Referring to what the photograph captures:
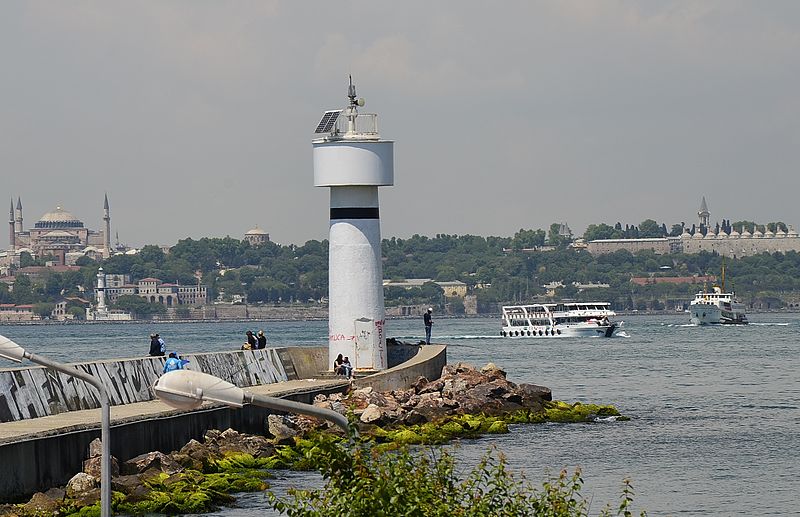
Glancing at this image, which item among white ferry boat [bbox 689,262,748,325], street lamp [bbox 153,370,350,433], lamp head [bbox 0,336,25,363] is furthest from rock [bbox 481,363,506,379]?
white ferry boat [bbox 689,262,748,325]

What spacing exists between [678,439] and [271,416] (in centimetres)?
990

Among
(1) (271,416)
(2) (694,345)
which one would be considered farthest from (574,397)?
(2) (694,345)

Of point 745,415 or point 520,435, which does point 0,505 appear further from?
point 745,415

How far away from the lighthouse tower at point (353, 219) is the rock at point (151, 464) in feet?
37.9

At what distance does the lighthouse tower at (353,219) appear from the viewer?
35.8m

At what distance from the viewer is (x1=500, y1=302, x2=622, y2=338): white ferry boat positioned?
12494cm

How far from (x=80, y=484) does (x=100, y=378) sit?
250 inches

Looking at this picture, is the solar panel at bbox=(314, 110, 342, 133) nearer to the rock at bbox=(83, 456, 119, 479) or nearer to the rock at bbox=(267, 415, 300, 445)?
the rock at bbox=(267, 415, 300, 445)

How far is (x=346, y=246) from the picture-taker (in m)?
36.3

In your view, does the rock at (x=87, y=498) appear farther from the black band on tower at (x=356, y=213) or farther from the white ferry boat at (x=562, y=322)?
the white ferry boat at (x=562, y=322)

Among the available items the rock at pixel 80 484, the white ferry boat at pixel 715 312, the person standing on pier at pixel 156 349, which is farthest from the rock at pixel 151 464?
the white ferry boat at pixel 715 312

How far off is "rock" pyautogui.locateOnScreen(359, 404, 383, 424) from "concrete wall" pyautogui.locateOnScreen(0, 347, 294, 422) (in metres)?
3.53

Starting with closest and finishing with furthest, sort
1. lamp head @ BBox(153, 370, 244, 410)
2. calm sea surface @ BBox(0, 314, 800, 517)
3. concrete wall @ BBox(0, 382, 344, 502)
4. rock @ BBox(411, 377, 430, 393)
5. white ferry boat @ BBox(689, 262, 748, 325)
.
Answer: lamp head @ BBox(153, 370, 244, 410), concrete wall @ BBox(0, 382, 344, 502), calm sea surface @ BBox(0, 314, 800, 517), rock @ BBox(411, 377, 430, 393), white ferry boat @ BBox(689, 262, 748, 325)

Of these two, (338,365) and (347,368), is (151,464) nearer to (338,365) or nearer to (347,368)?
(347,368)
